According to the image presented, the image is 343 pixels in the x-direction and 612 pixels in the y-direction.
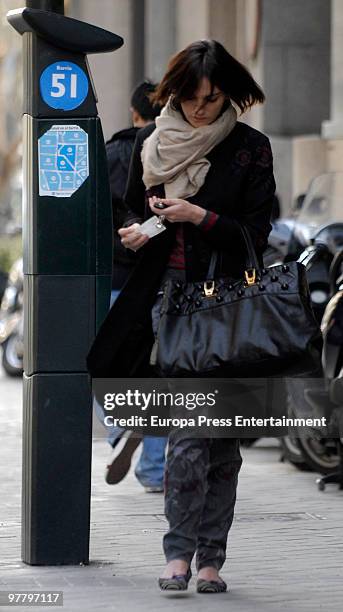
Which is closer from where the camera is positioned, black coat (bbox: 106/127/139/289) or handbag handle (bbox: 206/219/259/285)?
handbag handle (bbox: 206/219/259/285)

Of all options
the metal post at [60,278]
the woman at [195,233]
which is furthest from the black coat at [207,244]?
the metal post at [60,278]

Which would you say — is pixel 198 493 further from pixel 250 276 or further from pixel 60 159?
pixel 60 159

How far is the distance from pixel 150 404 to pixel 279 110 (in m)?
15.0

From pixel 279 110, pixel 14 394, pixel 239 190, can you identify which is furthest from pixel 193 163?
pixel 279 110

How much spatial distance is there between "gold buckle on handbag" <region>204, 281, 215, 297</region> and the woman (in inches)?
3.8

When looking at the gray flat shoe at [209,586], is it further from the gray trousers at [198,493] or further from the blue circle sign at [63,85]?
the blue circle sign at [63,85]

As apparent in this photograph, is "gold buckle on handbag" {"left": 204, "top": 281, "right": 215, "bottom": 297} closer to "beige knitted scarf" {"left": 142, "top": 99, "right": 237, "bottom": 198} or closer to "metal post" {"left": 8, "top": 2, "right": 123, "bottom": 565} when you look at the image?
"beige knitted scarf" {"left": 142, "top": 99, "right": 237, "bottom": 198}

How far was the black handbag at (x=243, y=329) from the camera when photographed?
552 cm

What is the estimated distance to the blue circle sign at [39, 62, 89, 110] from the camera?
6.10 metres

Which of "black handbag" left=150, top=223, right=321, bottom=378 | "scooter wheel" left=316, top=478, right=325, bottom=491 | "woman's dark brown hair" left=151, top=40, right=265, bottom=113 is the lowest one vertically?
"scooter wheel" left=316, top=478, right=325, bottom=491

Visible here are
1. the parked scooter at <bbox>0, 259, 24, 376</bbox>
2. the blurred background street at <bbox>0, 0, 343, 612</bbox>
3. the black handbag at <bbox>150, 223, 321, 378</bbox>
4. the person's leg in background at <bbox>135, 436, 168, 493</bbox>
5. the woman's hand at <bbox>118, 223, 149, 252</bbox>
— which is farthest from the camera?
the parked scooter at <bbox>0, 259, 24, 376</bbox>

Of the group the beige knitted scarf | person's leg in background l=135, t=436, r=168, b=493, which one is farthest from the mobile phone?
person's leg in background l=135, t=436, r=168, b=493

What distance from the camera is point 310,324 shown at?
5.57m

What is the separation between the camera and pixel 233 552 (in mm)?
6676
